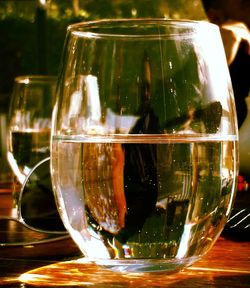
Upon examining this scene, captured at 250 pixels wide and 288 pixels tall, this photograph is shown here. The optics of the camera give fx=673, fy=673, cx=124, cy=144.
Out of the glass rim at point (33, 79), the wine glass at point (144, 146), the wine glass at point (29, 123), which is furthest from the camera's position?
the glass rim at point (33, 79)

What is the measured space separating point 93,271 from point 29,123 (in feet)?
1.79

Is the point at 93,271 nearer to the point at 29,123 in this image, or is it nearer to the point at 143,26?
the point at 143,26

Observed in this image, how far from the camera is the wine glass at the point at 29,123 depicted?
828 mm

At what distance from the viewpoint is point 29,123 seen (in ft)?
3.10

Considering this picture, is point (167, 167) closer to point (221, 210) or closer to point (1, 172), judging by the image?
point (221, 210)

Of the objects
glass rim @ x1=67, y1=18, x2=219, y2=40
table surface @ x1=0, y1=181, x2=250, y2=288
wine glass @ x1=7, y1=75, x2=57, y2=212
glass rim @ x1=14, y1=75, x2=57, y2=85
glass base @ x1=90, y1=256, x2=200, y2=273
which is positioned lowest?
table surface @ x1=0, y1=181, x2=250, y2=288

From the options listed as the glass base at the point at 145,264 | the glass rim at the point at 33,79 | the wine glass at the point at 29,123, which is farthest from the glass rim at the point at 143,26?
the glass rim at the point at 33,79

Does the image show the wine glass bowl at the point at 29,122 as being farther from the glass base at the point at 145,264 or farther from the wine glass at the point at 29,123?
the glass base at the point at 145,264

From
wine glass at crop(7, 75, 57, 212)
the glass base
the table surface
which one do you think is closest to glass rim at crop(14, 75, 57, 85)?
wine glass at crop(7, 75, 57, 212)

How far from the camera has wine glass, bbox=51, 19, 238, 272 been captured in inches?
15.1

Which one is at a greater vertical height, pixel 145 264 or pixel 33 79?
pixel 33 79

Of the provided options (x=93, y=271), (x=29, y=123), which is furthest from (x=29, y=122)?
(x=93, y=271)

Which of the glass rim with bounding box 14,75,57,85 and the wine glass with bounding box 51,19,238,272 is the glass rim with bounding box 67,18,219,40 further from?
the glass rim with bounding box 14,75,57,85

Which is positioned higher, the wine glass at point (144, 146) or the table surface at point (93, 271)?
the wine glass at point (144, 146)
